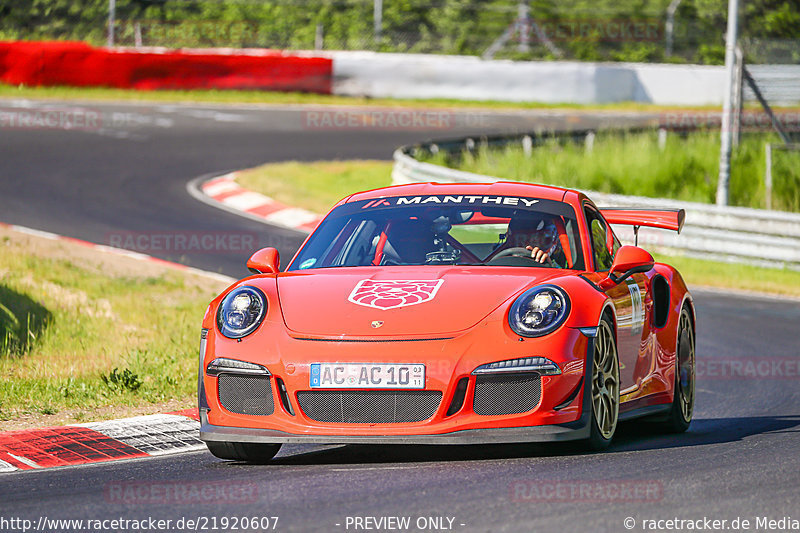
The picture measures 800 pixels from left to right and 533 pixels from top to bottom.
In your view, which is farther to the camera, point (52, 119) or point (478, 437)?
point (52, 119)

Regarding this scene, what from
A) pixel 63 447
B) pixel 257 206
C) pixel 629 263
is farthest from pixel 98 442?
pixel 257 206

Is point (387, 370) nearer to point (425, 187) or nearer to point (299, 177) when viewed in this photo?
point (425, 187)

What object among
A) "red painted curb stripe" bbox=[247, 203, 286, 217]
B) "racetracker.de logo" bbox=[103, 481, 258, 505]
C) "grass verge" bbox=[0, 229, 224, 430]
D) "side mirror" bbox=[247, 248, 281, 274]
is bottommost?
"red painted curb stripe" bbox=[247, 203, 286, 217]

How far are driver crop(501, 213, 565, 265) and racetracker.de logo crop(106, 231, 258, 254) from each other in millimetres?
8632

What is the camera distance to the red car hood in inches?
222

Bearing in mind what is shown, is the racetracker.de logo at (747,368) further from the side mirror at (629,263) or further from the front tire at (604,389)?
the front tire at (604,389)

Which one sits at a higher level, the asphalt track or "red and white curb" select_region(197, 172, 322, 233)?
the asphalt track

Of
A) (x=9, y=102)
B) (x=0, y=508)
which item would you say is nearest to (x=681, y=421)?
(x=0, y=508)

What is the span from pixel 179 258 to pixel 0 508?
9.84 metres

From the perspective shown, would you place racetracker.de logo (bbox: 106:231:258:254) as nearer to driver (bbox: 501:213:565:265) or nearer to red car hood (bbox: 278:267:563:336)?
driver (bbox: 501:213:565:265)

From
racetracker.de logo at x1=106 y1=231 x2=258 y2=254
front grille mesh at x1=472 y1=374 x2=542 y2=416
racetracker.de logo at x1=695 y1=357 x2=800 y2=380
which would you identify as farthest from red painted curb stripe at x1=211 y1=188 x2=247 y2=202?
front grille mesh at x1=472 y1=374 x2=542 y2=416

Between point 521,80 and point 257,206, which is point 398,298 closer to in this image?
point 257,206

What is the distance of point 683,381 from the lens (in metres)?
7.52

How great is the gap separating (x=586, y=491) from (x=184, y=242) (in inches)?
436
